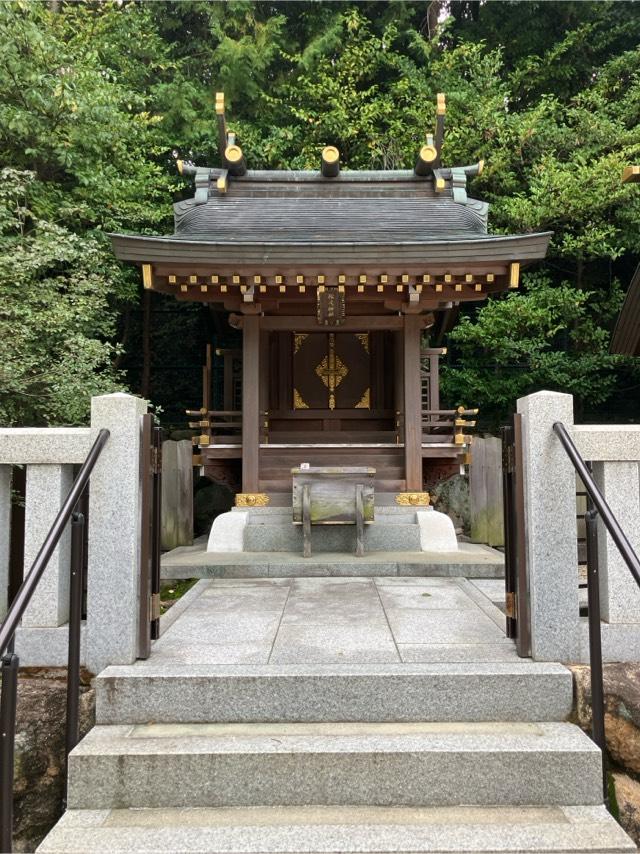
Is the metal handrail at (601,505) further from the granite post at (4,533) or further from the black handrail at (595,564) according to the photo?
the granite post at (4,533)

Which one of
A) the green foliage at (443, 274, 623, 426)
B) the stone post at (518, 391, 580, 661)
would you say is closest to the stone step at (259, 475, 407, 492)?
the stone post at (518, 391, 580, 661)

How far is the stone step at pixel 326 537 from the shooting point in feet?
21.5

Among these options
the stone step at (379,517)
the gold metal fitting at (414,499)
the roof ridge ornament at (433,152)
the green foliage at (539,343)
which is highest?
the roof ridge ornament at (433,152)

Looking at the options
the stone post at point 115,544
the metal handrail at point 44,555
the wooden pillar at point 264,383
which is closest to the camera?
the metal handrail at point 44,555

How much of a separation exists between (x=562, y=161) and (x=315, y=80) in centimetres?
653

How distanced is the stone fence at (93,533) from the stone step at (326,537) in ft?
11.8

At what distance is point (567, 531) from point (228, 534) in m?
4.48

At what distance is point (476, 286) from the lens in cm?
689

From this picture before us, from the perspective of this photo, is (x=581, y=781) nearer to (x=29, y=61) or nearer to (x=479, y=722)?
(x=479, y=722)

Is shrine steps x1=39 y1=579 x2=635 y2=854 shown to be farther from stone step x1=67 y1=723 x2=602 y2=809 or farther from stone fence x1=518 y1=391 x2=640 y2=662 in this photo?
stone fence x1=518 y1=391 x2=640 y2=662

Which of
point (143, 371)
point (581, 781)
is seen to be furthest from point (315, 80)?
point (581, 781)

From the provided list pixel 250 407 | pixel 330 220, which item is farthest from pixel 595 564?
pixel 330 220

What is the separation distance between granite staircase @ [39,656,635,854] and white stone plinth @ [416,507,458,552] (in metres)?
3.68

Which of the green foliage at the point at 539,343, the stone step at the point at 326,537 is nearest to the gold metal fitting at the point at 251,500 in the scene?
the stone step at the point at 326,537
